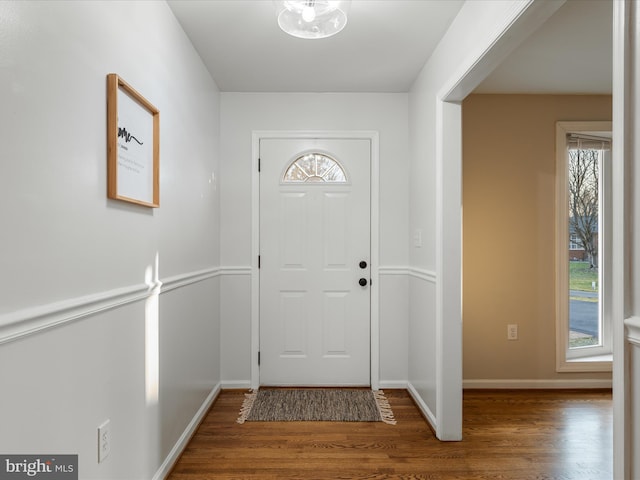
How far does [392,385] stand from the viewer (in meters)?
3.43

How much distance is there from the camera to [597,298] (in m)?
3.65

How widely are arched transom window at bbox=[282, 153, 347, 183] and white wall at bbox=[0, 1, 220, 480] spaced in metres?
1.19

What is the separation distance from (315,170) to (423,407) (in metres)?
1.94

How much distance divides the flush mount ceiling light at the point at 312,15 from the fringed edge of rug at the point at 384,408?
2337mm

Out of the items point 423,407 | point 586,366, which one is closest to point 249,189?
point 423,407

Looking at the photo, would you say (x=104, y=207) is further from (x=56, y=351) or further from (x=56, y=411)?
(x=56, y=411)

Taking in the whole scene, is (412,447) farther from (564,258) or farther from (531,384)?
(564,258)

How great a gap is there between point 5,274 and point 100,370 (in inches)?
23.2

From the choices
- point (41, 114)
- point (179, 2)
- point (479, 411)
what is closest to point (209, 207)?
point (179, 2)

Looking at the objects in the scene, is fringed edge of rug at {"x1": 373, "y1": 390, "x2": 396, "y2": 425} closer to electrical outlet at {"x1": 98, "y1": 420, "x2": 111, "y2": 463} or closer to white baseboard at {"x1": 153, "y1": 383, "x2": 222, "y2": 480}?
white baseboard at {"x1": 153, "y1": 383, "x2": 222, "y2": 480}

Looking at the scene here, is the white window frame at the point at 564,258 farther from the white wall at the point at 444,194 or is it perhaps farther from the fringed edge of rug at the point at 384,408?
the fringed edge of rug at the point at 384,408

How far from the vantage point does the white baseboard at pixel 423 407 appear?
2.64m

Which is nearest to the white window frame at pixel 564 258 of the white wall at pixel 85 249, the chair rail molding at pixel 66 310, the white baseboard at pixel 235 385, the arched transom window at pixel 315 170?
the arched transom window at pixel 315 170

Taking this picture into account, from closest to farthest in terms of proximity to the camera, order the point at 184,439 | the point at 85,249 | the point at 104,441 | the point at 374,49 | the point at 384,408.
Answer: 1. the point at 85,249
2. the point at 104,441
3. the point at 184,439
4. the point at 374,49
5. the point at 384,408
